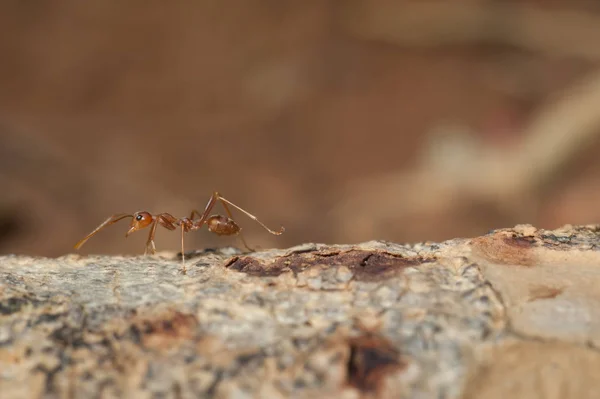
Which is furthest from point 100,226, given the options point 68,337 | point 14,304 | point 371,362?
point 371,362

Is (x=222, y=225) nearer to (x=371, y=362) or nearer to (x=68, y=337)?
(x=68, y=337)

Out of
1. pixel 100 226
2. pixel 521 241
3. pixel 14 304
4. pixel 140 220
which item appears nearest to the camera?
pixel 14 304

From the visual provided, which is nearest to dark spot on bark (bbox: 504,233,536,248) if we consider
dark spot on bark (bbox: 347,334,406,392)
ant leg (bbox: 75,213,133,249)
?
dark spot on bark (bbox: 347,334,406,392)

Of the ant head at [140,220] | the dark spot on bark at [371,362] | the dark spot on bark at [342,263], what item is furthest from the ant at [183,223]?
the dark spot on bark at [371,362]

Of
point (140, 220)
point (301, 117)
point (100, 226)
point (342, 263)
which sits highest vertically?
point (301, 117)

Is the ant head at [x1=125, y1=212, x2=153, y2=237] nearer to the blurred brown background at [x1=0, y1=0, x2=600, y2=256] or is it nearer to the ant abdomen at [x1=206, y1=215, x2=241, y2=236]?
the ant abdomen at [x1=206, y1=215, x2=241, y2=236]

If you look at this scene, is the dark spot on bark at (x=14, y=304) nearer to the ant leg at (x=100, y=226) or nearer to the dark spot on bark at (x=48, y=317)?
the dark spot on bark at (x=48, y=317)
